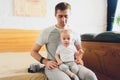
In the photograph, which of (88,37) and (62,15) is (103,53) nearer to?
(88,37)

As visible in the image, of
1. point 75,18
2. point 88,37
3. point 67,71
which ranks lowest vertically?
point 67,71

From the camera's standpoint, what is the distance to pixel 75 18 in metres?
3.82

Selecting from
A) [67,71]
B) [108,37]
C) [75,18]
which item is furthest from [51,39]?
[75,18]

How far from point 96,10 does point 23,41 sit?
1564mm

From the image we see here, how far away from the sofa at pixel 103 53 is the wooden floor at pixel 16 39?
128cm

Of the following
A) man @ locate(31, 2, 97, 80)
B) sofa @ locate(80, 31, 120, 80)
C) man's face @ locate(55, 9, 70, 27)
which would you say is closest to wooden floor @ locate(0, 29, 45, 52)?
sofa @ locate(80, 31, 120, 80)

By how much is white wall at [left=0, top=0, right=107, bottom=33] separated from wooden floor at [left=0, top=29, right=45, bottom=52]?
0.09 metres

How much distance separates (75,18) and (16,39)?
1174 mm

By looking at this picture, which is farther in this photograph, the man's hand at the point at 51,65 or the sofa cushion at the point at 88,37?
the sofa cushion at the point at 88,37

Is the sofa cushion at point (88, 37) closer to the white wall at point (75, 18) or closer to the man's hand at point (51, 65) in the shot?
the man's hand at point (51, 65)

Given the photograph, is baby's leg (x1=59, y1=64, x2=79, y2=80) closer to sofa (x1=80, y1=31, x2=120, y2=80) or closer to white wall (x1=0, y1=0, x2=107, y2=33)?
sofa (x1=80, y1=31, x2=120, y2=80)

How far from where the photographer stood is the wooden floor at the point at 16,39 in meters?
3.16

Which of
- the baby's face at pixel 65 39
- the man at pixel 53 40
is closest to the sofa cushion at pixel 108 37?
the man at pixel 53 40

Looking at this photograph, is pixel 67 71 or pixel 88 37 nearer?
pixel 67 71
